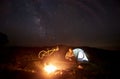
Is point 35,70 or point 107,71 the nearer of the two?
point 35,70

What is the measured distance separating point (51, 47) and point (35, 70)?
5594 millimetres

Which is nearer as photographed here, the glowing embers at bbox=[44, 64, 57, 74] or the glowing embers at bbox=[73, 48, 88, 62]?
the glowing embers at bbox=[44, 64, 57, 74]

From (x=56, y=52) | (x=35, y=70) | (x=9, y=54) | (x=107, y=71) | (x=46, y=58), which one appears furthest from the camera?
(x=9, y=54)

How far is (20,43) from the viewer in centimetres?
1773

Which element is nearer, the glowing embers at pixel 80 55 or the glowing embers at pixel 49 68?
the glowing embers at pixel 49 68

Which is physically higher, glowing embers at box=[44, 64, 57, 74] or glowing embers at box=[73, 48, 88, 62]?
glowing embers at box=[73, 48, 88, 62]

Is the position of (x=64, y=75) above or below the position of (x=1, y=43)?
below

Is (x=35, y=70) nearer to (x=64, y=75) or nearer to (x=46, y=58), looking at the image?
(x=64, y=75)

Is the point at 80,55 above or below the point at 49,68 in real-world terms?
above

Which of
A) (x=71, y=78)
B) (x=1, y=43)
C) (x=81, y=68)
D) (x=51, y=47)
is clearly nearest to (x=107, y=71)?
(x=81, y=68)

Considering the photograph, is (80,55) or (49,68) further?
(80,55)

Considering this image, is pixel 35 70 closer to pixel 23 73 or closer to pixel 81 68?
pixel 23 73

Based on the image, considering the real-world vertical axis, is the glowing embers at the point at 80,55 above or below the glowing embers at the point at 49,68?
above

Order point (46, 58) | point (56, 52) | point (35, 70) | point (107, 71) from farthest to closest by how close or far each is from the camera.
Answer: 1. point (56, 52)
2. point (46, 58)
3. point (107, 71)
4. point (35, 70)
